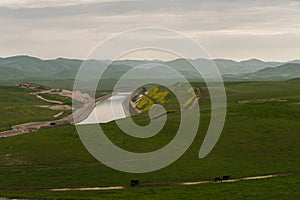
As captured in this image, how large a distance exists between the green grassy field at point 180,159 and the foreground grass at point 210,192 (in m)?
0.12

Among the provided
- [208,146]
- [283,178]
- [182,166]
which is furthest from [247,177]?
[208,146]

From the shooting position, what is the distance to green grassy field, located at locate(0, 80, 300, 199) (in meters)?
64.7

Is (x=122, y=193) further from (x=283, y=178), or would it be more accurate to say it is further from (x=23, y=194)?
(x=283, y=178)

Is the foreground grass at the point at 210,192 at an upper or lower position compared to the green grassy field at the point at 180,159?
lower

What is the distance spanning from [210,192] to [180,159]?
22504mm

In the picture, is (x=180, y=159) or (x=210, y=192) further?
(x=180, y=159)

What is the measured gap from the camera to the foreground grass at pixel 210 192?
58875mm

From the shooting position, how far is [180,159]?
276 feet

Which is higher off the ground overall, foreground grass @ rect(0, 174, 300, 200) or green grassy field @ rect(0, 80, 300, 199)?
green grassy field @ rect(0, 80, 300, 199)

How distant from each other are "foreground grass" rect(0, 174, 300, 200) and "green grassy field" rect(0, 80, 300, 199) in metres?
0.12

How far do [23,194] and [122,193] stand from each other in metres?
12.5

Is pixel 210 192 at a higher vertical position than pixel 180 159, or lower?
lower

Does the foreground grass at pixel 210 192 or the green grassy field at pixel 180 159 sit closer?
the foreground grass at pixel 210 192

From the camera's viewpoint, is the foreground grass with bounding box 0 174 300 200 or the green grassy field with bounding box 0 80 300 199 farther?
the green grassy field with bounding box 0 80 300 199
